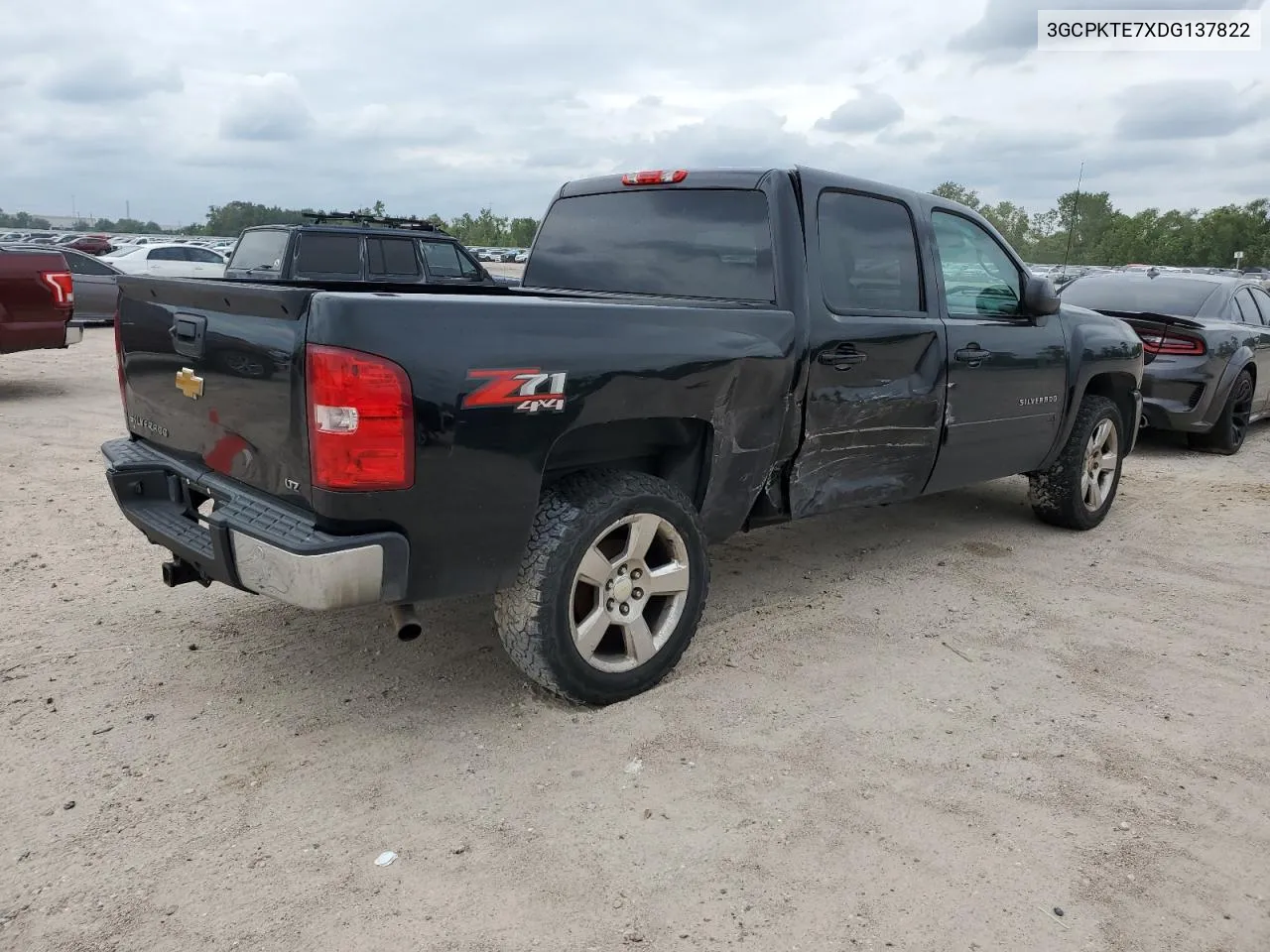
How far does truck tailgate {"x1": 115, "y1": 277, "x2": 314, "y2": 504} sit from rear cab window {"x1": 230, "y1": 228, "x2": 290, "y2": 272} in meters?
7.13

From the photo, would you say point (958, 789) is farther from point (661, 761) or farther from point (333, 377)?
point (333, 377)

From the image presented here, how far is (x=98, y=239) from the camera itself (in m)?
33.2

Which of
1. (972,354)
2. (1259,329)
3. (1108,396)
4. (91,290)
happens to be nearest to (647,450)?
(972,354)

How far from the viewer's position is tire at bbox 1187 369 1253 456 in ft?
28.5

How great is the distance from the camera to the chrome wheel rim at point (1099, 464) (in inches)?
233

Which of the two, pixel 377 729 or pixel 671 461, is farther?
pixel 671 461

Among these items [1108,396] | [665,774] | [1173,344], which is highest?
[1173,344]

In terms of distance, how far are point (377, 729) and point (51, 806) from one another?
96cm

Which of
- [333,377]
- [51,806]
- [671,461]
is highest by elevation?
[333,377]

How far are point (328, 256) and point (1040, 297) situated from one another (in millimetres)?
7958

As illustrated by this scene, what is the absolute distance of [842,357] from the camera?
4062 mm

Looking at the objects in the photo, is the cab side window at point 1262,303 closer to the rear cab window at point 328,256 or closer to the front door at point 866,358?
the front door at point 866,358

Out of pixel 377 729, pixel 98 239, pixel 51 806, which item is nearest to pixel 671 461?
pixel 377 729

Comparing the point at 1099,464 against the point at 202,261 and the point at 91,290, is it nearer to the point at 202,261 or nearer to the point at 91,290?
the point at 91,290
